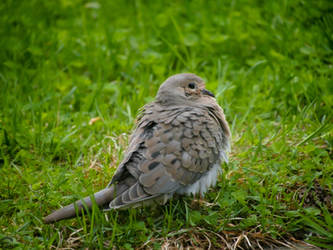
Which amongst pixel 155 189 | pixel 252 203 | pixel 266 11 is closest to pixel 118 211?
pixel 155 189

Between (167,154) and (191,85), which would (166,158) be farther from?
(191,85)

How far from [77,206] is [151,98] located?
1.92 metres

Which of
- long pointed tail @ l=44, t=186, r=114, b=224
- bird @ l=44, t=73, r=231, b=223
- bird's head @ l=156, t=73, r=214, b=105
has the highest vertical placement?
bird's head @ l=156, t=73, r=214, b=105

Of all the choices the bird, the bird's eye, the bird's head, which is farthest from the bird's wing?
the bird's eye

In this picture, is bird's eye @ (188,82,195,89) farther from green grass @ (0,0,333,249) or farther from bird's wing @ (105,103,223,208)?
green grass @ (0,0,333,249)

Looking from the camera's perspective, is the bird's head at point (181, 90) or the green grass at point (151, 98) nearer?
the green grass at point (151, 98)

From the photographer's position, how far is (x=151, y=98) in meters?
4.59

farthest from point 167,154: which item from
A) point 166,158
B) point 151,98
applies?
point 151,98

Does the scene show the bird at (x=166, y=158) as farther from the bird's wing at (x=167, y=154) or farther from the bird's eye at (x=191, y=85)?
the bird's eye at (x=191, y=85)

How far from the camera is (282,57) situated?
4.93 meters

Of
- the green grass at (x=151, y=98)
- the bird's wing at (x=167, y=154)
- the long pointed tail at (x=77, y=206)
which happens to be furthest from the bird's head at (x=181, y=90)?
the long pointed tail at (x=77, y=206)

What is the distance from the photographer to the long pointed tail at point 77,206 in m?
2.95

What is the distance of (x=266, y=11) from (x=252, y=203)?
330cm

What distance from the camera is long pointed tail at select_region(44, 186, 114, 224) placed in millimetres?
2951
